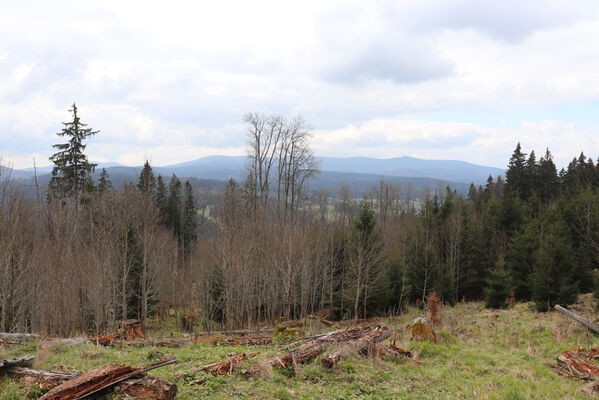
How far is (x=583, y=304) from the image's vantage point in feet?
65.7

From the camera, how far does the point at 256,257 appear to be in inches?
813

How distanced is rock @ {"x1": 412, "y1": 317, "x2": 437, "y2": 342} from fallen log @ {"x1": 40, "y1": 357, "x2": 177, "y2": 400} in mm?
8596

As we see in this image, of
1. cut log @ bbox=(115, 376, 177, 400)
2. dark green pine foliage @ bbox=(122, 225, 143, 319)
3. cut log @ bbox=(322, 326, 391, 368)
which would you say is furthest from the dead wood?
dark green pine foliage @ bbox=(122, 225, 143, 319)

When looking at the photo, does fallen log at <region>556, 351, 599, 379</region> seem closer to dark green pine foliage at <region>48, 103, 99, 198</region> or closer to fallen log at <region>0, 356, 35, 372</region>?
fallen log at <region>0, 356, 35, 372</region>

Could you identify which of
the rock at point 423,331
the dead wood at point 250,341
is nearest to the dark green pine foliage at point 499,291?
the rock at point 423,331

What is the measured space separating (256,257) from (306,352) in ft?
41.5

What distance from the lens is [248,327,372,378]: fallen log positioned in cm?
740

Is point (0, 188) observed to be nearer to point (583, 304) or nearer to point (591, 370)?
point (591, 370)

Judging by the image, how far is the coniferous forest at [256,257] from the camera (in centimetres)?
1683

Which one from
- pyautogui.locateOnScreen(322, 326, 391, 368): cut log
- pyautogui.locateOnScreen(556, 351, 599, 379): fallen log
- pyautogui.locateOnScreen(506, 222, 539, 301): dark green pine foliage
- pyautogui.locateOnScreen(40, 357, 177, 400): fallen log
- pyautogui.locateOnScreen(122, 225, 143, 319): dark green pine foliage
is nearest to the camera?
pyautogui.locateOnScreen(40, 357, 177, 400): fallen log

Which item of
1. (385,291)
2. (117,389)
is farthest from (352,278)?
(117,389)

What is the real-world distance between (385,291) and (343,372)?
17.8 m

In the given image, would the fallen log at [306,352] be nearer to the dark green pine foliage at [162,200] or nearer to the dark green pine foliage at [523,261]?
the dark green pine foliage at [523,261]

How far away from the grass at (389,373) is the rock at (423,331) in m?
0.28
